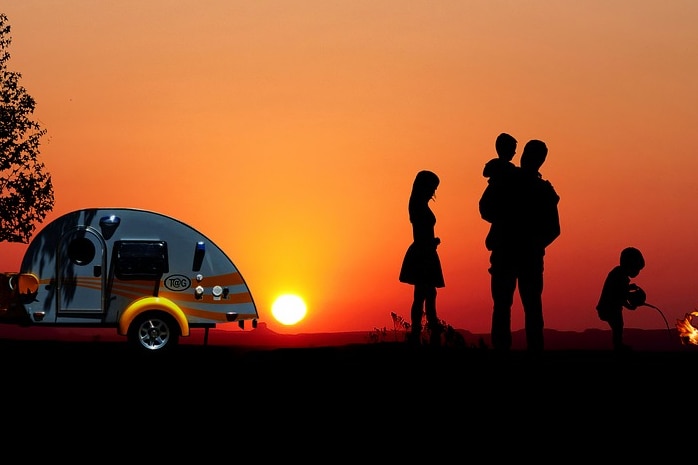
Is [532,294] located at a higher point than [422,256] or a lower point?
lower

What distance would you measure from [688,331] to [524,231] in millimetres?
5580

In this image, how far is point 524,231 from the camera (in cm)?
1505

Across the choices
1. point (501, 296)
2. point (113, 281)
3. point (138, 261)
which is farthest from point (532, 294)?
point (113, 281)

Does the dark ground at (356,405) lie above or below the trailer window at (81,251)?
below

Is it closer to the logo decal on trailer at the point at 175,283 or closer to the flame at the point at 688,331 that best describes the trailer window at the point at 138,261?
the logo decal on trailer at the point at 175,283

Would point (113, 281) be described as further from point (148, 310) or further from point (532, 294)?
point (532, 294)

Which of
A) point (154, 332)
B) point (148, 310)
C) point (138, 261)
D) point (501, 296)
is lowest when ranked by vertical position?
point (154, 332)

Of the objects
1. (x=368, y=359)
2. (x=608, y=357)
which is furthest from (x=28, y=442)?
(x=608, y=357)

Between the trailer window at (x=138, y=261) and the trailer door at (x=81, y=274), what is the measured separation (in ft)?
0.91

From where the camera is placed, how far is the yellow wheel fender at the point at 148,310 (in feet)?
67.2

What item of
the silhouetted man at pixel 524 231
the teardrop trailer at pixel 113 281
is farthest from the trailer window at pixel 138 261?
the silhouetted man at pixel 524 231

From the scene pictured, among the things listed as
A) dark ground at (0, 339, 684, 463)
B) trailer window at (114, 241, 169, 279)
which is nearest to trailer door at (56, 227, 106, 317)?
trailer window at (114, 241, 169, 279)

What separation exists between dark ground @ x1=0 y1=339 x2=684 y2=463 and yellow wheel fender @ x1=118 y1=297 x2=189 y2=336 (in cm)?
309

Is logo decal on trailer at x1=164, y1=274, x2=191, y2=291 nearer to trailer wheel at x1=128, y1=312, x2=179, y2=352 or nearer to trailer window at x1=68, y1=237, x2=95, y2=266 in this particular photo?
trailer wheel at x1=128, y1=312, x2=179, y2=352
